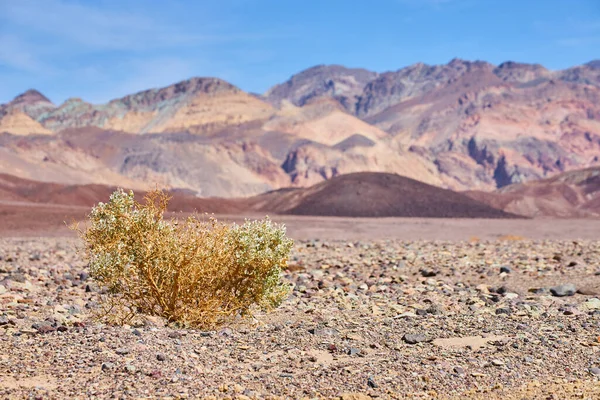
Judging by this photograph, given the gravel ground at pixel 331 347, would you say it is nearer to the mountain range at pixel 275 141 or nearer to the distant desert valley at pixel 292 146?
the distant desert valley at pixel 292 146

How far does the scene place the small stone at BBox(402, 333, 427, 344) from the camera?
28.9 ft

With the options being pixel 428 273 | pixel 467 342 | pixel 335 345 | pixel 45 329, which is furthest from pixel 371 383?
pixel 428 273

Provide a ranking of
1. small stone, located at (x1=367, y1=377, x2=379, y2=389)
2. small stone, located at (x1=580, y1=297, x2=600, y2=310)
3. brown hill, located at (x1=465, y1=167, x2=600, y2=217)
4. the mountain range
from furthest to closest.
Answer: the mountain range → brown hill, located at (x1=465, y1=167, x2=600, y2=217) → small stone, located at (x1=580, y1=297, x2=600, y2=310) → small stone, located at (x1=367, y1=377, x2=379, y2=389)

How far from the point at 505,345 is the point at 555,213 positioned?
76202mm

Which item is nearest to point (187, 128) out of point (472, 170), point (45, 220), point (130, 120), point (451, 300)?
point (130, 120)

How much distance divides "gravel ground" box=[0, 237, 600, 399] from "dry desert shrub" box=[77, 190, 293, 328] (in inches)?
15.2

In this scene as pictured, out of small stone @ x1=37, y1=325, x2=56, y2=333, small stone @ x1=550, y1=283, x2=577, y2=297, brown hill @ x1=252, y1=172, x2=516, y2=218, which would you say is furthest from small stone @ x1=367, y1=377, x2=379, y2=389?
brown hill @ x1=252, y1=172, x2=516, y2=218

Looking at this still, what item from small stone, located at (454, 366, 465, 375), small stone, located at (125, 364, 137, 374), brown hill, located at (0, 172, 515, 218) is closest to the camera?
small stone, located at (125, 364, 137, 374)

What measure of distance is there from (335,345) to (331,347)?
151 mm

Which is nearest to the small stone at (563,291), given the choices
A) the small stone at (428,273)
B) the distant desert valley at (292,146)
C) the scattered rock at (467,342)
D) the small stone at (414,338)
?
the small stone at (428,273)

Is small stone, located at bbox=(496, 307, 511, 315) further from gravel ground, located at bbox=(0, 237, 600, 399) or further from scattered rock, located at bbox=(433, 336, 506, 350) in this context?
scattered rock, located at bbox=(433, 336, 506, 350)

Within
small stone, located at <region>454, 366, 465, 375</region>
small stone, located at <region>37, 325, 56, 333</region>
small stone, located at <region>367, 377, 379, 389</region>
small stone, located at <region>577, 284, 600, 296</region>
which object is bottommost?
small stone, located at <region>367, 377, 379, 389</region>

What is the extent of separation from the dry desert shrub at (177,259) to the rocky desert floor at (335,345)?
0.42 m

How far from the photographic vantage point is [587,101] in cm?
19050
